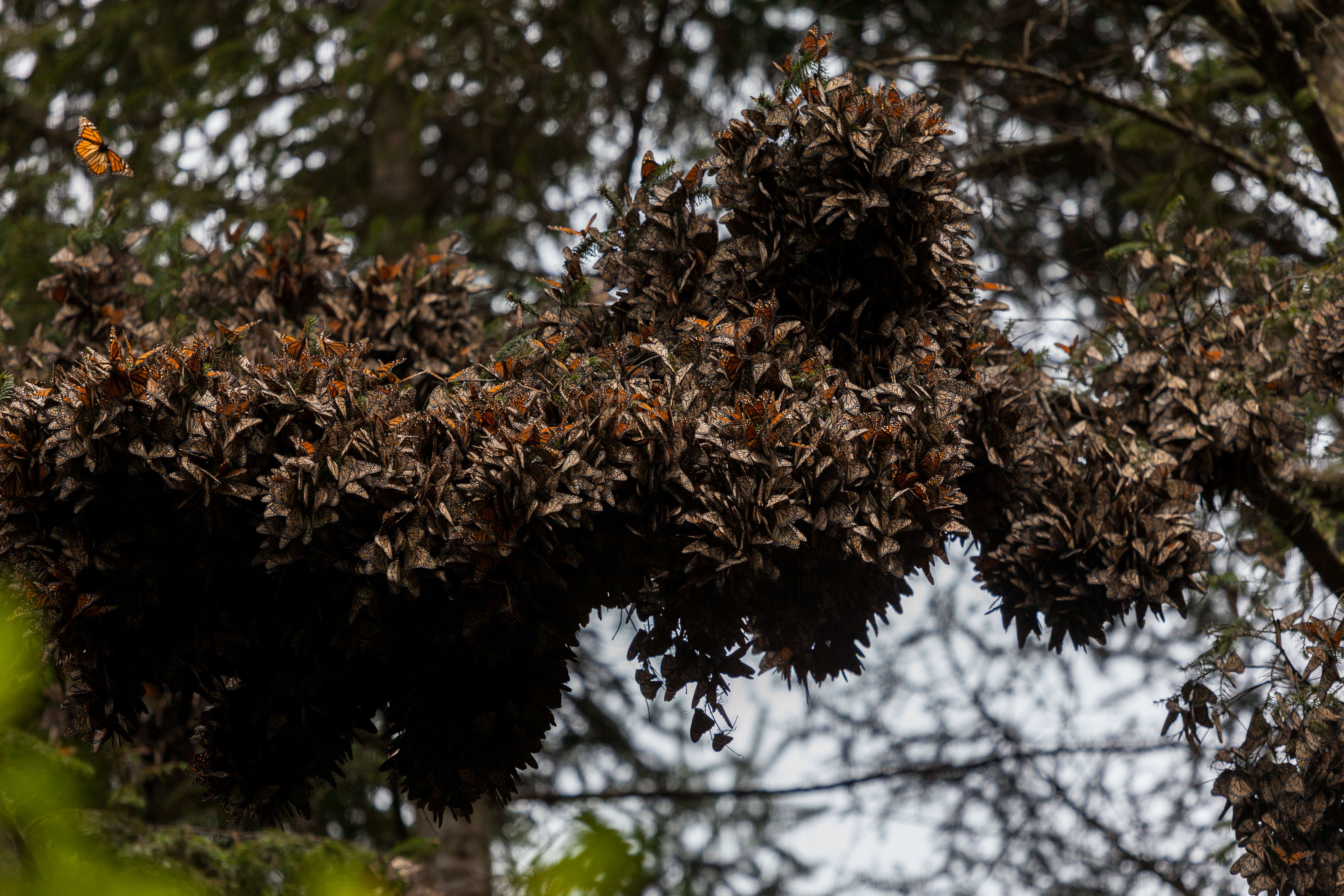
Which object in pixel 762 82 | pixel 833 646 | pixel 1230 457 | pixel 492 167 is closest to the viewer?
pixel 833 646

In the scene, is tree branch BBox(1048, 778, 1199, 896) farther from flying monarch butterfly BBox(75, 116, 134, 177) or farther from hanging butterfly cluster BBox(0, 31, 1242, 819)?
flying monarch butterfly BBox(75, 116, 134, 177)

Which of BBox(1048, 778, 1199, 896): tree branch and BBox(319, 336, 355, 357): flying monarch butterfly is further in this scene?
BBox(1048, 778, 1199, 896): tree branch

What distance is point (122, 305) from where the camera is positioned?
312 cm

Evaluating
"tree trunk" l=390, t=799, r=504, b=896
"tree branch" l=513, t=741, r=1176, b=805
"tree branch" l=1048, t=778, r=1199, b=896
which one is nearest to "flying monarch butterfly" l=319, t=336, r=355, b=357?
"tree branch" l=513, t=741, r=1176, b=805

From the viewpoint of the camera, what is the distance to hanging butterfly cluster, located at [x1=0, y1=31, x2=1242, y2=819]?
1936 millimetres

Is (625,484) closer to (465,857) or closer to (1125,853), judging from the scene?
(1125,853)

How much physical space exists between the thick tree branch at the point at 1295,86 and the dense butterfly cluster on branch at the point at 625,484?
95 centimetres

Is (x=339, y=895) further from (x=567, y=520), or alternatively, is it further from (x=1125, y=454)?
(x=1125, y=454)

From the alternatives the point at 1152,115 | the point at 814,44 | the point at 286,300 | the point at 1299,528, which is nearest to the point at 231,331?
the point at 286,300

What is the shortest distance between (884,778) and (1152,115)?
7.98 ft

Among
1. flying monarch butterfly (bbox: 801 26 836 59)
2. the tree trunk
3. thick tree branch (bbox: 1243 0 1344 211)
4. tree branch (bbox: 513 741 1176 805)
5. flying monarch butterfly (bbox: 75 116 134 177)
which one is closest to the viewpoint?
flying monarch butterfly (bbox: 801 26 836 59)

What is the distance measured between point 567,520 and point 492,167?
13.6ft

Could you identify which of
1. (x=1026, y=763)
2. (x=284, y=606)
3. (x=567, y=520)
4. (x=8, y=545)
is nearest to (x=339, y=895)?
(x=567, y=520)

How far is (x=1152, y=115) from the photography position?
138 inches
